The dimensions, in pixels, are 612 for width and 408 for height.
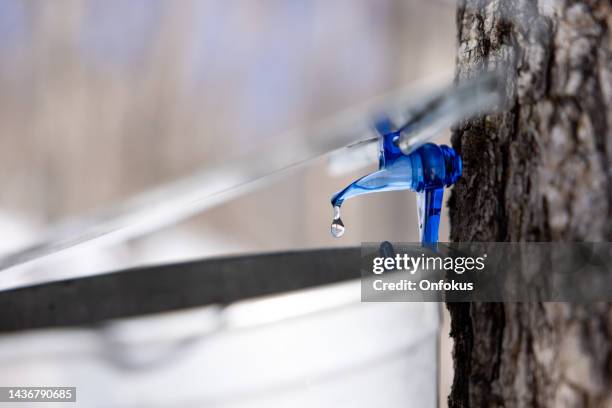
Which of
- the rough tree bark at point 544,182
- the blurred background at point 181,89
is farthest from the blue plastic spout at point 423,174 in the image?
the blurred background at point 181,89

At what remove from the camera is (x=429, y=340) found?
1.14 ft

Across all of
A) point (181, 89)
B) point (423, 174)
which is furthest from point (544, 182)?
point (181, 89)

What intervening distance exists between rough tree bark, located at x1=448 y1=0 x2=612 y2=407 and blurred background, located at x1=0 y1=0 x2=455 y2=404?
924mm

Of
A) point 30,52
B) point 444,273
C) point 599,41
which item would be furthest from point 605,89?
point 30,52

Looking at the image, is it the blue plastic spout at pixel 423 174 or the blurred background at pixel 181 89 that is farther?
the blurred background at pixel 181 89

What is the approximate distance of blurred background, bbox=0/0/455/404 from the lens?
1250 millimetres

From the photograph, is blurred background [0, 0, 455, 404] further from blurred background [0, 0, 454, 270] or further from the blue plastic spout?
the blue plastic spout

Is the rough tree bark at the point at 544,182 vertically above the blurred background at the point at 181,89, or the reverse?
the blurred background at the point at 181,89

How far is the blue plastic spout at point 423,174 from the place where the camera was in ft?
1.08

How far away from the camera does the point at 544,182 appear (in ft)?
0.90

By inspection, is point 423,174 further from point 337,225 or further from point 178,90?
point 178,90

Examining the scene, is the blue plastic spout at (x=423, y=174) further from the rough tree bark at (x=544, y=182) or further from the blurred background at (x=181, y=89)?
the blurred background at (x=181, y=89)

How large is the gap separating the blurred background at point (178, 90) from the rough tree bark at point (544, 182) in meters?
0.92

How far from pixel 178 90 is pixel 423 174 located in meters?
1.02
